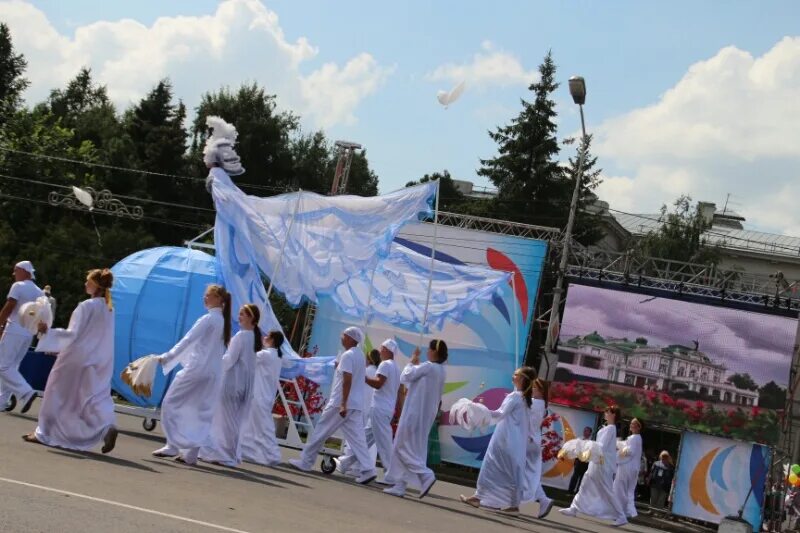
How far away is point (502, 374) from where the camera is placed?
27266 mm

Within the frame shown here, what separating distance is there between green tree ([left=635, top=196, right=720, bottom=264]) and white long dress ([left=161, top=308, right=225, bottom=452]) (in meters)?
43.2

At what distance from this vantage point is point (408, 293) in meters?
19.0

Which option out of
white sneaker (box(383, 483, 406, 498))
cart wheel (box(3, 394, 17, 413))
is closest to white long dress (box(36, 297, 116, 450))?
white sneaker (box(383, 483, 406, 498))

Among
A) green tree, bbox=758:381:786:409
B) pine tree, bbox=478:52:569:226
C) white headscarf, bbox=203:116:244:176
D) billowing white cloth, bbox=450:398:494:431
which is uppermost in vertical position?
pine tree, bbox=478:52:569:226

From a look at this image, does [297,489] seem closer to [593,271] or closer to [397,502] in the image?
[397,502]

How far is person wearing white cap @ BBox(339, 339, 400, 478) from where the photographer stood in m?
15.3

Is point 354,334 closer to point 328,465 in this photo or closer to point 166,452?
point 328,465

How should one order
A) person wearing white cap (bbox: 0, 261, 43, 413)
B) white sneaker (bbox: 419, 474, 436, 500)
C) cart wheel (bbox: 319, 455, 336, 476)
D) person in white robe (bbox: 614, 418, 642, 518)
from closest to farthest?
white sneaker (bbox: 419, 474, 436, 500) < person wearing white cap (bbox: 0, 261, 43, 413) < cart wheel (bbox: 319, 455, 336, 476) < person in white robe (bbox: 614, 418, 642, 518)

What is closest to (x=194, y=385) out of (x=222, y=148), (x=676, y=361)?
(x=222, y=148)

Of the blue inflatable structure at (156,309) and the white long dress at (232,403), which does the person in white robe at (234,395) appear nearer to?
the white long dress at (232,403)

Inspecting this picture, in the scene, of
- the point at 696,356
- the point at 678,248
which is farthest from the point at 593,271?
the point at 678,248

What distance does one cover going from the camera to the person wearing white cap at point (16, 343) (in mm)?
14883

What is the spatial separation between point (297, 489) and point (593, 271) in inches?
707

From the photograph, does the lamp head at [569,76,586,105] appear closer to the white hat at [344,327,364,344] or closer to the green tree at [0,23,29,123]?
the white hat at [344,327,364,344]
